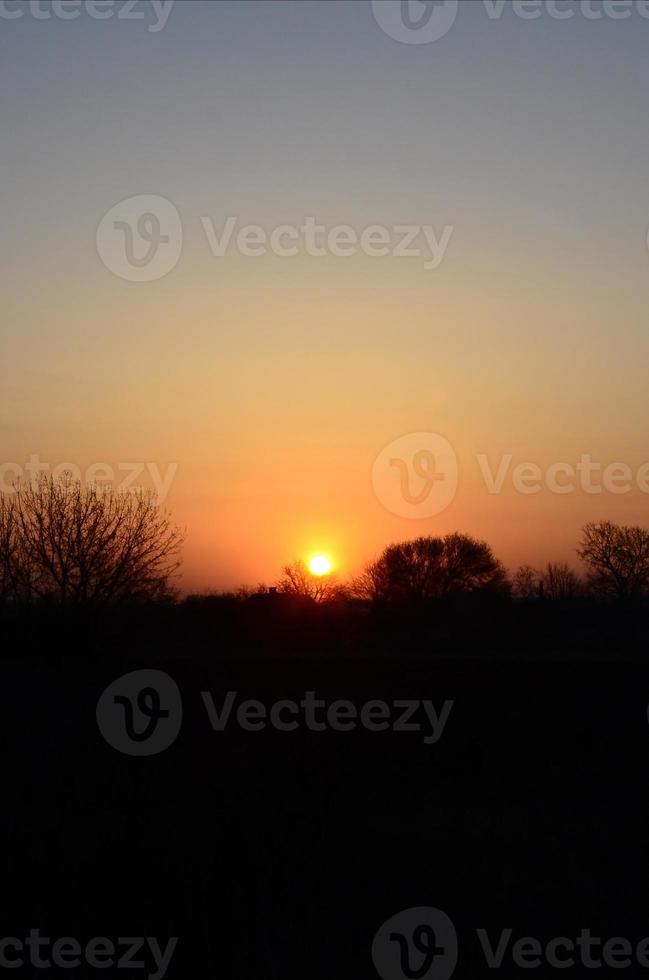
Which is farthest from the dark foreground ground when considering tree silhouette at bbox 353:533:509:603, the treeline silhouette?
tree silhouette at bbox 353:533:509:603

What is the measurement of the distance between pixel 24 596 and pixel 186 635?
36.3 ft

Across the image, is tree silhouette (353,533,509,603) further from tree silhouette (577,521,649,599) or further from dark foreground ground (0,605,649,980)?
dark foreground ground (0,605,649,980)

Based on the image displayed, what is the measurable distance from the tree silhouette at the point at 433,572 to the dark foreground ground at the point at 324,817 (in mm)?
42514

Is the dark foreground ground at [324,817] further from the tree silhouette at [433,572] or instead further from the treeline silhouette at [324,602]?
the tree silhouette at [433,572]

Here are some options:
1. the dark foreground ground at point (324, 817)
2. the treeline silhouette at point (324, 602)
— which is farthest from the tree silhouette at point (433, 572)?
the dark foreground ground at point (324, 817)

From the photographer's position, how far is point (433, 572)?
2566 inches

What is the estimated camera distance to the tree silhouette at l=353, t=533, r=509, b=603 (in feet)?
212

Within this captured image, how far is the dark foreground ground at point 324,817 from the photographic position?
8.54 m

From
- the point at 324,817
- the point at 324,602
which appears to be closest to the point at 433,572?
the point at 324,602

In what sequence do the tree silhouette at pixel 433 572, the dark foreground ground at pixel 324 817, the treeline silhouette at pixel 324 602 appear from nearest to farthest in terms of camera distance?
the dark foreground ground at pixel 324 817 → the treeline silhouette at pixel 324 602 → the tree silhouette at pixel 433 572

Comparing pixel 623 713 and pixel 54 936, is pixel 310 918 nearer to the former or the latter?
pixel 54 936

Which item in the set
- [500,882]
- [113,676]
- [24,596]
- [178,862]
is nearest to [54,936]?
[178,862]

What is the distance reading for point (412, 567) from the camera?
214ft

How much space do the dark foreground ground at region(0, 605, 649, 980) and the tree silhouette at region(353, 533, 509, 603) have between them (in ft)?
139
